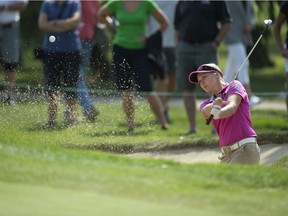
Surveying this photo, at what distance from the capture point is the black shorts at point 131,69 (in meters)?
14.3

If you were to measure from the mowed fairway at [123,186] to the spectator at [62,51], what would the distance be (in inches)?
139

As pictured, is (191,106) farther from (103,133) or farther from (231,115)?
(231,115)

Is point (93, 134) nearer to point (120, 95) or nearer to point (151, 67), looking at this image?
point (120, 95)

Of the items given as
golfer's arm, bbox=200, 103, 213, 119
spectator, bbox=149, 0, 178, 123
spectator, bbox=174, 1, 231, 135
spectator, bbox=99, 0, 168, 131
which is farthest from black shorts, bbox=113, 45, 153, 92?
golfer's arm, bbox=200, 103, 213, 119

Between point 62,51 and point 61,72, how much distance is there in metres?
0.49

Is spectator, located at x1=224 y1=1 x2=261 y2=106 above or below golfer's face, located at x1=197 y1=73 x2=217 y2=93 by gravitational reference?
above

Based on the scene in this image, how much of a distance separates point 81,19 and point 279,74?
1110 cm

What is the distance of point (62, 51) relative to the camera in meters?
14.4

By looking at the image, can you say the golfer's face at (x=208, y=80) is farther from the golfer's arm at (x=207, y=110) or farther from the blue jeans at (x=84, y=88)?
the blue jeans at (x=84, y=88)

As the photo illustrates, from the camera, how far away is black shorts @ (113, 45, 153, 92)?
563 inches

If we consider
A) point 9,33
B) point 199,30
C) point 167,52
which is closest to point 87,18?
point 9,33

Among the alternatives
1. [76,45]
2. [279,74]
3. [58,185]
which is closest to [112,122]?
[76,45]

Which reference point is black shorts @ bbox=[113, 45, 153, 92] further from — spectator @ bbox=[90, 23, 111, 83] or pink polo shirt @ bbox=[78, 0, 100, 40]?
pink polo shirt @ bbox=[78, 0, 100, 40]

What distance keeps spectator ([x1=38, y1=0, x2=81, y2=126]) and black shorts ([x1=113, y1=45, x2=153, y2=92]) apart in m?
0.54
